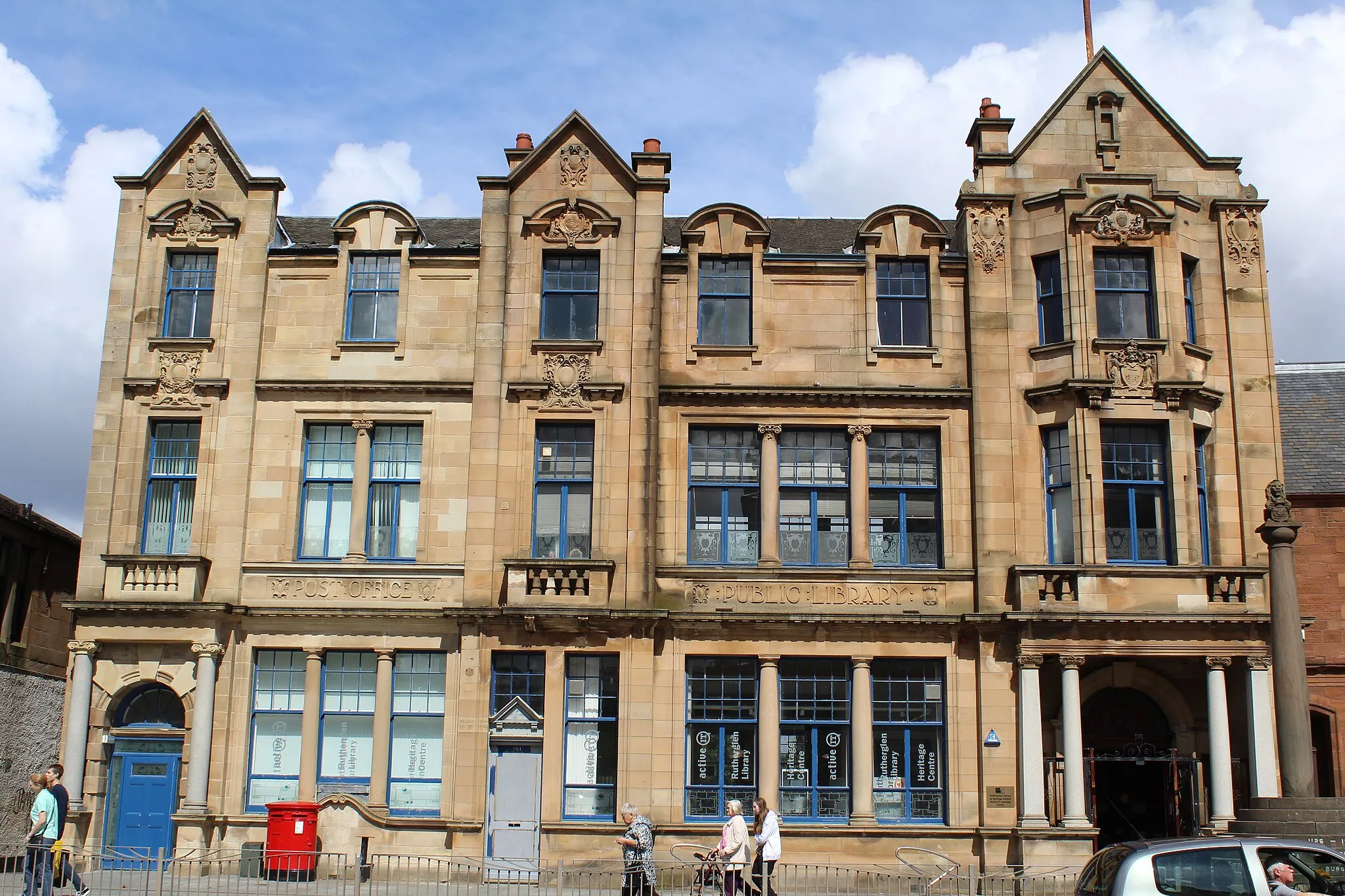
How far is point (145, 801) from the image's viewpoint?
2333 cm

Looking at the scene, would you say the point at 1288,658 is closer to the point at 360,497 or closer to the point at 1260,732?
the point at 1260,732

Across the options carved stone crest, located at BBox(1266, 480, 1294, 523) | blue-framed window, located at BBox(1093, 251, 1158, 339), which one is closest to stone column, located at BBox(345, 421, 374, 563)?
blue-framed window, located at BBox(1093, 251, 1158, 339)

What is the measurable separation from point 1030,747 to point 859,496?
5466 millimetres

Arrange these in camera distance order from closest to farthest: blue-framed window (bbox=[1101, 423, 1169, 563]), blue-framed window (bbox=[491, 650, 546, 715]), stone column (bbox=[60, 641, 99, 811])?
stone column (bbox=[60, 641, 99, 811]) → blue-framed window (bbox=[491, 650, 546, 715]) → blue-framed window (bbox=[1101, 423, 1169, 563])

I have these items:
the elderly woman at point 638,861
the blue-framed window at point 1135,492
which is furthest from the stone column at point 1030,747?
the elderly woman at point 638,861

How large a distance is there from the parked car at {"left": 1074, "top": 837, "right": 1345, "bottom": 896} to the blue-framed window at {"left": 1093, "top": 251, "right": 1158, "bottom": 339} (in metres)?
12.7

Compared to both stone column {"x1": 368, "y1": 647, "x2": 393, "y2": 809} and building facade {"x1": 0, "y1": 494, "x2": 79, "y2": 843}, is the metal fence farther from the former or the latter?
building facade {"x1": 0, "y1": 494, "x2": 79, "y2": 843}

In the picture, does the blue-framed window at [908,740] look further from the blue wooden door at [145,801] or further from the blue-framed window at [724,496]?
the blue wooden door at [145,801]

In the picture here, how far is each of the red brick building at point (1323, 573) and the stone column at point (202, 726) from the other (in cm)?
2120

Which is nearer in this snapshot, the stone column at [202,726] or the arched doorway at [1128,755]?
the stone column at [202,726]

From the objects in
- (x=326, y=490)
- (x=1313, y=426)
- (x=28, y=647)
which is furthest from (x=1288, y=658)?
(x=28, y=647)

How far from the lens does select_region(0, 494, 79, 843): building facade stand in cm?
2550

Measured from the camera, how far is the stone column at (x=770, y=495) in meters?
23.9

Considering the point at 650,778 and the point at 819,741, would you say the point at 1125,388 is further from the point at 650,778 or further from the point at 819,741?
the point at 650,778
